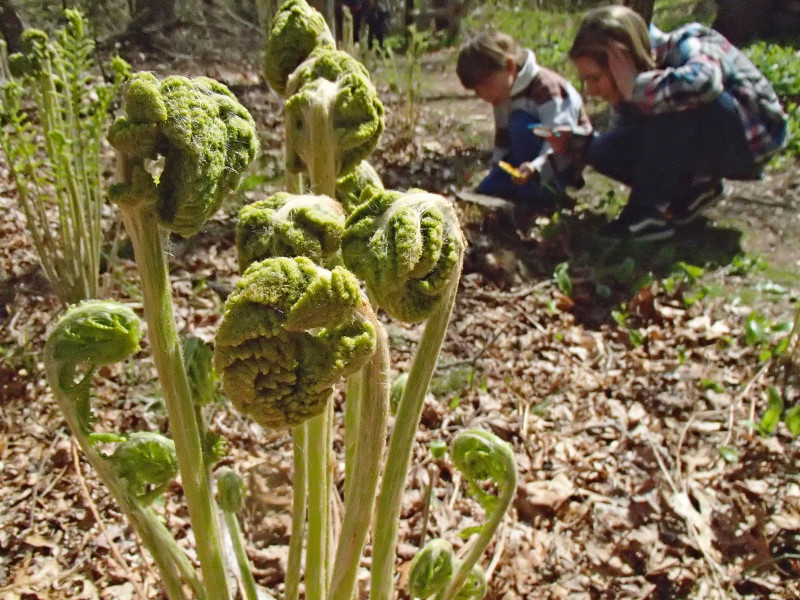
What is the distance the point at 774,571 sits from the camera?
222cm

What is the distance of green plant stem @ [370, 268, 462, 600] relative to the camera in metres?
1.01

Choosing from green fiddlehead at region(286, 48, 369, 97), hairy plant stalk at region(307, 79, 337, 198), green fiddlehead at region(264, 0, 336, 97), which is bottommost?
hairy plant stalk at region(307, 79, 337, 198)

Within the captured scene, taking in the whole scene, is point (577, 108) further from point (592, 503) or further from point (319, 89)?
point (319, 89)

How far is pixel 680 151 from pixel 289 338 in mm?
4123

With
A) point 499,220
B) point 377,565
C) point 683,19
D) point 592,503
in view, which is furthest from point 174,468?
point 683,19

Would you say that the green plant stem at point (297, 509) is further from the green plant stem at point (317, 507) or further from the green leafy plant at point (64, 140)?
the green leafy plant at point (64, 140)

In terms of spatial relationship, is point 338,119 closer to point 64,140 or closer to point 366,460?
point 366,460

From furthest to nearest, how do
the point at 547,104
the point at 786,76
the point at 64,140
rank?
1. the point at 786,76
2. the point at 547,104
3. the point at 64,140

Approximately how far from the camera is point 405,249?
84 centimetres

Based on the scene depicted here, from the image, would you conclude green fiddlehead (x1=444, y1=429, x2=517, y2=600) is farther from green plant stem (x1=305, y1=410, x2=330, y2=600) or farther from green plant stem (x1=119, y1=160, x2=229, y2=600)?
green plant stem (x1=119, y1=160, x2=229, y2=600)

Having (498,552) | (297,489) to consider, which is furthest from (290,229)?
(498,552)

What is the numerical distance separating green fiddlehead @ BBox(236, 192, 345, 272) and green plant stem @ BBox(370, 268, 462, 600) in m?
0.18

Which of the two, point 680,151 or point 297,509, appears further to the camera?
point 680,151

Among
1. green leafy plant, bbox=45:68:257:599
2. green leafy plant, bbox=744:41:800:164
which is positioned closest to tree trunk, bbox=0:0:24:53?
green leafy plant, bbox=45:68:257:599
